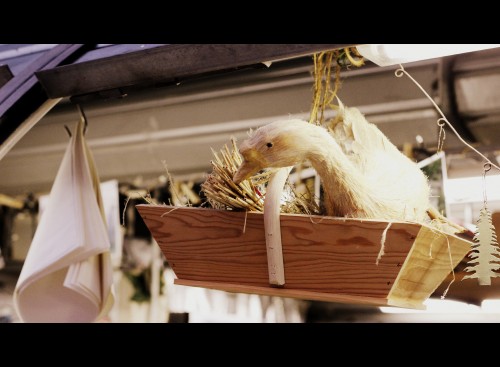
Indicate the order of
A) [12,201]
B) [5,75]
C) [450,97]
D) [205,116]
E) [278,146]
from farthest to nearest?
[12,201], [205,116], [450,97], [5,75], [278,146]

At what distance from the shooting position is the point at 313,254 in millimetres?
1175

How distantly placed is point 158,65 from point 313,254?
0.52 meters

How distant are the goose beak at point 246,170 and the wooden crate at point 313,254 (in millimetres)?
80

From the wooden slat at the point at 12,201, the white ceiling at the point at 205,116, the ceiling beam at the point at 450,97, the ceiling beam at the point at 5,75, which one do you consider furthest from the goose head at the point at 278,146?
the wooden slat at the point at 12,201

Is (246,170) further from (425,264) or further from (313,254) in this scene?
(425,264)

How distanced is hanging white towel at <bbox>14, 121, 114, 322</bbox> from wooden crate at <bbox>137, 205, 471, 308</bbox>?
24cm

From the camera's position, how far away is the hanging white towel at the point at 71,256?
1461 mm

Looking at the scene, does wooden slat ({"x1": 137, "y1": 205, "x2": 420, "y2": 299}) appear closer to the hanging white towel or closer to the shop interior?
the shop interior

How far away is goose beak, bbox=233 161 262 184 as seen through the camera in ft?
3.84

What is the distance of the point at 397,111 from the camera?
2.10m

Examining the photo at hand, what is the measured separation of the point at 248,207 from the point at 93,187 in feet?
1.75

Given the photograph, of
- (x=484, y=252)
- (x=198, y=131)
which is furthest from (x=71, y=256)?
(x=198, y=131)
